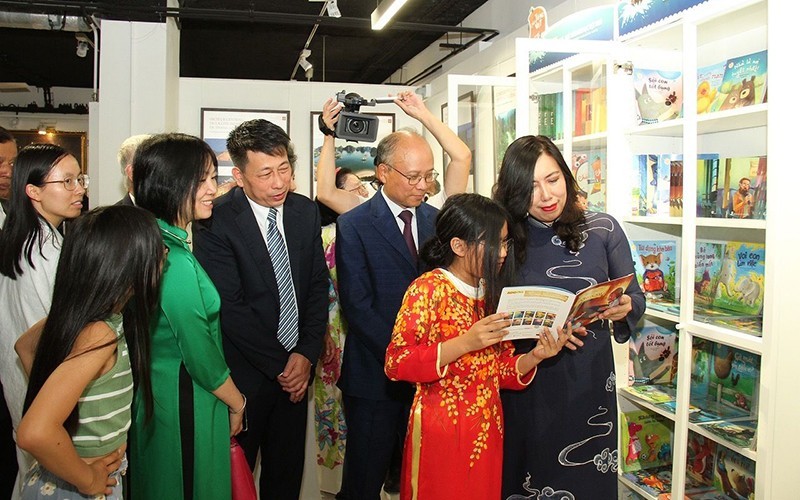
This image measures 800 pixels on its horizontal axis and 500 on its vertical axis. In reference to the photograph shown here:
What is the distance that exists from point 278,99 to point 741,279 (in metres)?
5.46

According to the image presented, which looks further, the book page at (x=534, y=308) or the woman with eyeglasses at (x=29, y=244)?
the woman with eyeglasses at (x=29, y=244)

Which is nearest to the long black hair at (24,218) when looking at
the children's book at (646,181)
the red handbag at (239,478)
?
the red handbag at (239,478)

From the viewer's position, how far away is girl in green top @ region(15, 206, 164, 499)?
5.10 feet

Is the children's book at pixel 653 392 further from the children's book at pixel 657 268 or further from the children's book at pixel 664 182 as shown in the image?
the children's book at pixel 664 182

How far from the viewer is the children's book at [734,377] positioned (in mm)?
2455

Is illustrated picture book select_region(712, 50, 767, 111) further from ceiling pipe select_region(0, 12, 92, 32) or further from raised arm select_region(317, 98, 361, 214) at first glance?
ceiling pipe select_region(0, 12, 92, 32)

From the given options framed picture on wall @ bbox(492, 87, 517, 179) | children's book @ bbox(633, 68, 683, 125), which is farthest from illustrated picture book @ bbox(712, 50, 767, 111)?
framed picture on wall @ bbox(492, 87, 517, 179)

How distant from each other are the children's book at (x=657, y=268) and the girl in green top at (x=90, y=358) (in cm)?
211

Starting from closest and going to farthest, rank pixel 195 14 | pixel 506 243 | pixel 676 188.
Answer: pixel 506 243 → pixel 676 188 → pixel 195 14

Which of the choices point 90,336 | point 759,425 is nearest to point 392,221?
point 90,336

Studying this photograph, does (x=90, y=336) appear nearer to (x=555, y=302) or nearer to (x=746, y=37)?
(x=555, y=302)

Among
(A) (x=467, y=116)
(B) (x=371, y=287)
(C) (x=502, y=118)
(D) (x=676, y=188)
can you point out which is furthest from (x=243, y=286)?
(A) (x=467, y=116)

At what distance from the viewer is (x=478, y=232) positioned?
6.72 ft

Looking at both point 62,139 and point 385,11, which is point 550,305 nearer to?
point 385,11
